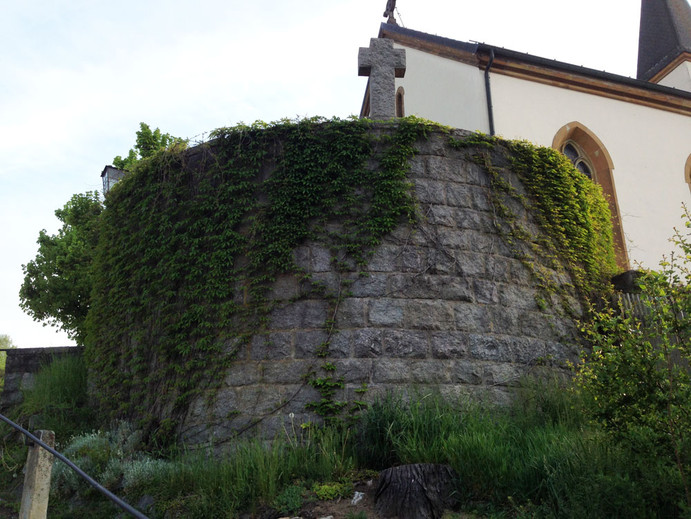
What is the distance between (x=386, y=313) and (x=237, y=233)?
1.92 meters

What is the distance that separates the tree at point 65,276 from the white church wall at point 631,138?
9.97 meters

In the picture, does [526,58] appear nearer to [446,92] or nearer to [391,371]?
[446,92]

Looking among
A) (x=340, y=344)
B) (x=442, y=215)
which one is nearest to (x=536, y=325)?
(x=442, y=215)

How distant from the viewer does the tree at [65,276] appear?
15.8 m

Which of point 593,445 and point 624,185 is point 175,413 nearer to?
point 593,445

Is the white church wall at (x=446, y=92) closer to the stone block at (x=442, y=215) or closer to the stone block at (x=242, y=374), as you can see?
the stone block at (x=442, y=215)

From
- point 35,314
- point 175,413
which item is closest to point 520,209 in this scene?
point 175,413

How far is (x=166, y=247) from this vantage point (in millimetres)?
7691

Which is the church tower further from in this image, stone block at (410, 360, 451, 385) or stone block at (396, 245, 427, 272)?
stone block at (410, 360, 451, 385)

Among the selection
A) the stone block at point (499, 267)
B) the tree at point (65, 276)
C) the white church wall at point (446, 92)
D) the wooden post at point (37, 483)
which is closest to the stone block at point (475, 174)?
the stone block at point (499, 267)

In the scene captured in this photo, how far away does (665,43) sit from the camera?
895 inches

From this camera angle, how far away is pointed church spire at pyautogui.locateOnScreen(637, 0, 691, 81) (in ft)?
72.9

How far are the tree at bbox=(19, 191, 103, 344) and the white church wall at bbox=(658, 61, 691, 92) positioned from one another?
60.6 feet

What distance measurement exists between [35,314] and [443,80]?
1159 centimetres
